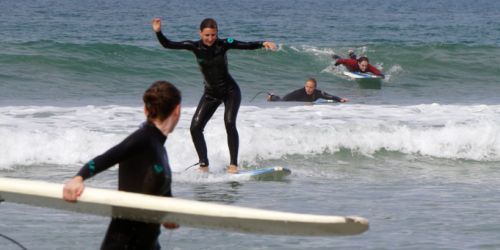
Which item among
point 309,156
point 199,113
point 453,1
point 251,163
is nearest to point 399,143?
point 309,156

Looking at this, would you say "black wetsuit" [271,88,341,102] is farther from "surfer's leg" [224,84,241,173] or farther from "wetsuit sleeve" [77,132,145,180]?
"wetsuit sleeve" [77,132,145,180]

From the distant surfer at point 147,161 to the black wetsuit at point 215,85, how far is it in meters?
5.43

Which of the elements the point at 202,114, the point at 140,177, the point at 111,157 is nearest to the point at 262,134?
the point at 202,114

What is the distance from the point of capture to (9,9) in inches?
1869

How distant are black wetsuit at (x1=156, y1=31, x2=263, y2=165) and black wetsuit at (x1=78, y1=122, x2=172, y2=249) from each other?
17.8ft

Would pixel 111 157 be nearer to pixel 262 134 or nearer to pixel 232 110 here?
pixel 232 110

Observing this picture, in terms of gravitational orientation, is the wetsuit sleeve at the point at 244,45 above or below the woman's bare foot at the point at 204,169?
above

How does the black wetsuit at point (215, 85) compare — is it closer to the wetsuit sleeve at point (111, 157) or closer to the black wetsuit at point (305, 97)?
the wetsuit sleeve at point (111, 157)

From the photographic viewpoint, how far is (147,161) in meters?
4.78

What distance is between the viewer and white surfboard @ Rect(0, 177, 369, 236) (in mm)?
4527

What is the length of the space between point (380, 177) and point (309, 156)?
201cm

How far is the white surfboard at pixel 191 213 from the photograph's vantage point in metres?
4.53

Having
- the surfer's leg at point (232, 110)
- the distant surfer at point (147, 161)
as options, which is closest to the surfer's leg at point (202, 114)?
the surfer's leg at point (232, 110)

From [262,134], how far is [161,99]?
9.39 meters
